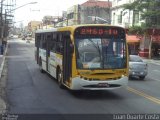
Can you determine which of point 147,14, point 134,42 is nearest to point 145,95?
point 147,14

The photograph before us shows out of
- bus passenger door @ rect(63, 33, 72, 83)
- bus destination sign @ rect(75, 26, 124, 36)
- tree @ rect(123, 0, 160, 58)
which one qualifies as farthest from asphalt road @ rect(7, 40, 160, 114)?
tree @ rect(123, 0, 160, 58)

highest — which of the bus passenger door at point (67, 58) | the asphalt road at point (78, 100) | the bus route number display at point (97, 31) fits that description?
the bus route number display at point (97, 31)

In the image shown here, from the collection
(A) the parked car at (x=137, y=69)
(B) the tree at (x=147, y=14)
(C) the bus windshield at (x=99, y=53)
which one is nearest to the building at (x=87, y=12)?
(B) the tree at (x=147, y=14)

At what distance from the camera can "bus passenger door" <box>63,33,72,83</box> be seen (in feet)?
59.1

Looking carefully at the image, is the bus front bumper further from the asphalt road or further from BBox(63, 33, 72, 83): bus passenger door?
BBox(63, 33, 72, 83): bus passenger door

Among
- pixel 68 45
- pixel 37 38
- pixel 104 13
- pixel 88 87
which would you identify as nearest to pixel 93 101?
pixel 88 87

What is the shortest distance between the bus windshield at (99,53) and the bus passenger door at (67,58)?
67 cm

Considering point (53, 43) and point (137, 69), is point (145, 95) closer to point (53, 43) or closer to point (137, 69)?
point (53, 43)

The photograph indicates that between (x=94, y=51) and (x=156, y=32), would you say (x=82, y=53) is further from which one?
(x=156, y=32)

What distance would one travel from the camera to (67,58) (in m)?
18.6

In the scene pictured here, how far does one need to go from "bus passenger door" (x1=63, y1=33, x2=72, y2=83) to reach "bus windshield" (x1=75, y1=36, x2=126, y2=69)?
0.67 meters

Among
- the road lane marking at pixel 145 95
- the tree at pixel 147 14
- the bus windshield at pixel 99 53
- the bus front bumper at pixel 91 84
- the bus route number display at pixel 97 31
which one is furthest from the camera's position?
the tree at pixel 147 14

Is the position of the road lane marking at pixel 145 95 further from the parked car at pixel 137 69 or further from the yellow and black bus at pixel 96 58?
the parked car at pixel 137 69

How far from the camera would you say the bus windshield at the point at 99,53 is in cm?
1727
